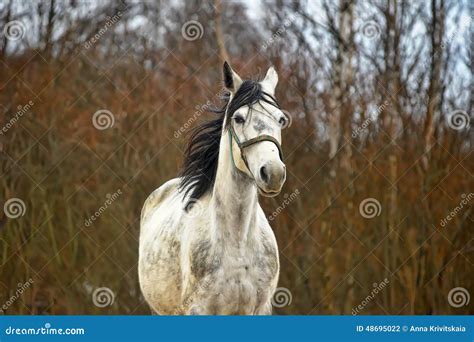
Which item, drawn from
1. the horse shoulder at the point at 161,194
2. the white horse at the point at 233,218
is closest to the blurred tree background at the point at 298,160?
the horse shoulder at the point at 161,194

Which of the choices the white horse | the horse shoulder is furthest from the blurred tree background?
the white horse

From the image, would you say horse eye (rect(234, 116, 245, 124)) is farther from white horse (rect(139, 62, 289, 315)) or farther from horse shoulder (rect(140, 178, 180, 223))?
horse shoulder (rect(140, 178, 180, 223))

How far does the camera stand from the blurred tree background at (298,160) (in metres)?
9.83

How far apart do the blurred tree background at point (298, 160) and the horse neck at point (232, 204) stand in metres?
2.90

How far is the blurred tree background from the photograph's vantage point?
9828 millimetres

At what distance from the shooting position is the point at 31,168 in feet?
34.8

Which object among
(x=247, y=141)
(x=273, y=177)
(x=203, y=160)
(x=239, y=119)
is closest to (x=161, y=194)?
(x=203, y=160)

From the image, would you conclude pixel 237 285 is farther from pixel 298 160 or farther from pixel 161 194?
pixel 298 160

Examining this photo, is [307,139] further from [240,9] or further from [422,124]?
[240,9]

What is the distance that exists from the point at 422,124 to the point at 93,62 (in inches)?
209

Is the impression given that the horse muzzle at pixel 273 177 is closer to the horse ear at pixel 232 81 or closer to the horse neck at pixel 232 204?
the horse neck at pixel 232 204

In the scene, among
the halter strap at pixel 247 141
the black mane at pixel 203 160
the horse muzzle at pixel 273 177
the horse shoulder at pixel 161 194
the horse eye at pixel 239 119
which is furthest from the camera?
the horse shoulder at pixel 161 194

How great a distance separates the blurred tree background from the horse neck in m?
2.90

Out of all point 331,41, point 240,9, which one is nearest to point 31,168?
point 331,41
